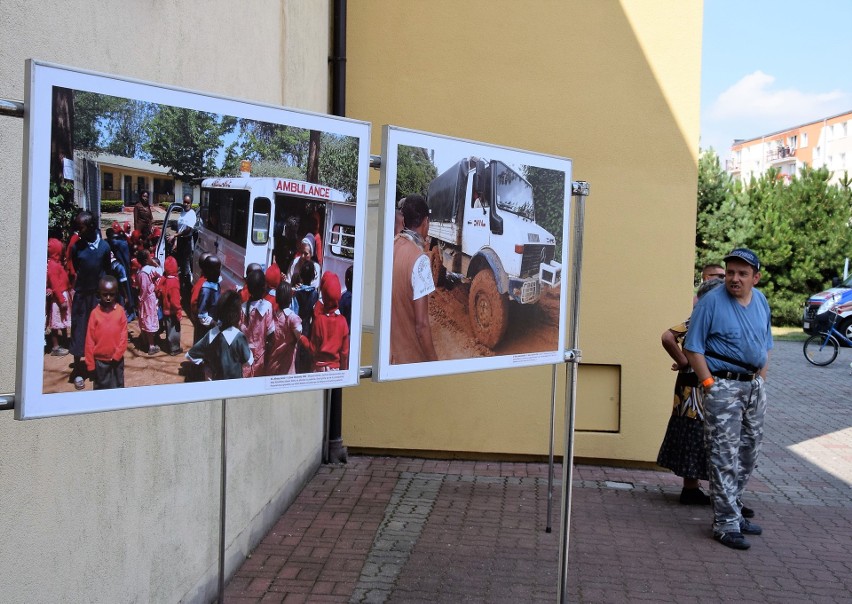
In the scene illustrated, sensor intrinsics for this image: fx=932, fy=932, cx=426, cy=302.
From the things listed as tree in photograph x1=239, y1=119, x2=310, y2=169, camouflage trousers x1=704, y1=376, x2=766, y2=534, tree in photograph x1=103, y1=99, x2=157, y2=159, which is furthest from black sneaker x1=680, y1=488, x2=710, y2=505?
tree in photograph x1=103, y1=99, x2=157, y2=159

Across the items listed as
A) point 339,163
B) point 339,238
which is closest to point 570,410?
point 339,238

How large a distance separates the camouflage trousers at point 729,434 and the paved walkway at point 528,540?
262 mm

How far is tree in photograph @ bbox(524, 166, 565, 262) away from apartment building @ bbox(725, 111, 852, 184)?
62080mm

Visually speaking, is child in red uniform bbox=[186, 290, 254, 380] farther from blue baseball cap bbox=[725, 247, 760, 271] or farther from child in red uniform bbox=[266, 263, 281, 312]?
blue baseball cap bbox=[725, 247, 760, 271]

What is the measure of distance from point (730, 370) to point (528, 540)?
1679 mm

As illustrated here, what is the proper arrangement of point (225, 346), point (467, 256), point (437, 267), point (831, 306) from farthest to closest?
point (831, 306), point (467, 256), point (437, 267), point (225, 346)

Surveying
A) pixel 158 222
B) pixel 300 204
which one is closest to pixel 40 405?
pixel 158 222

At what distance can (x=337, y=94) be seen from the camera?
7801 millimetres

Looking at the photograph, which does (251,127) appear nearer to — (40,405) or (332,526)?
(40,405)

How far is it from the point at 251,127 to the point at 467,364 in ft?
5.05

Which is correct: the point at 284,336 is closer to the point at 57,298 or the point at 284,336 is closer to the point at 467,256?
the point at 57,298

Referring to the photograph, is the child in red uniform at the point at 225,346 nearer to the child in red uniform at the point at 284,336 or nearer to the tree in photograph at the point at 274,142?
the child in red uniform at the point at 284,336

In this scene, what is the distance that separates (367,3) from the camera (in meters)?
7.96

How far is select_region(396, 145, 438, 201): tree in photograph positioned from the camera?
3682 mm
